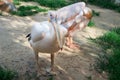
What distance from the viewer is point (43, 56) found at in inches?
186

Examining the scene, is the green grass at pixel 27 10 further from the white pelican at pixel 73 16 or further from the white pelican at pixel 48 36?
the white pelican at pixel 48 36

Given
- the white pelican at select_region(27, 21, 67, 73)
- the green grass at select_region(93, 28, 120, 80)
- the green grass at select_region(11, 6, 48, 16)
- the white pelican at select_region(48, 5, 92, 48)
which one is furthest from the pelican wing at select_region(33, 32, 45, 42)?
the green grass at select_region(11, 6, 48, 16)

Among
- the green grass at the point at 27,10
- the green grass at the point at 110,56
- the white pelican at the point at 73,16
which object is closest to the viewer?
the green grass at the point at 110,56

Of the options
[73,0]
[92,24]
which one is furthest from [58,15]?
[73,0]

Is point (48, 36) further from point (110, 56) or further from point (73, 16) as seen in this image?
point (110, 56)

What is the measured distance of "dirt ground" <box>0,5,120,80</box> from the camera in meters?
4.25

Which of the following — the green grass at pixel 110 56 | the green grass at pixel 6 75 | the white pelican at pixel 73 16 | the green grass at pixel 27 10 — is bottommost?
the green grass at pixel 110 56

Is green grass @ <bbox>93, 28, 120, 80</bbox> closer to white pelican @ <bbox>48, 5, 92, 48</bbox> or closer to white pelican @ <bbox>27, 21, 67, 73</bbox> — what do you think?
white pelican @ <bbox>48, 5, 92, 48</bbox>

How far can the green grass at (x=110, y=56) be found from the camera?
445 centimetres

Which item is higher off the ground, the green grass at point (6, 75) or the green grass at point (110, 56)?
the green grass at point (6, 75)

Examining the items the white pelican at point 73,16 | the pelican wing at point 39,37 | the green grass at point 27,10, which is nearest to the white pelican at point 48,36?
the pelican wing at point 39,37

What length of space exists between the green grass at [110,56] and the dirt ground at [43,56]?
135 millimetres

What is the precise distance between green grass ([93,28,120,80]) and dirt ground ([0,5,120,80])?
0.14m

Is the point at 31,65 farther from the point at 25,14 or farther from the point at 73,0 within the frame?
the point at 73,0
